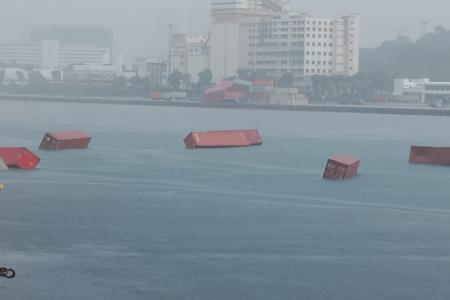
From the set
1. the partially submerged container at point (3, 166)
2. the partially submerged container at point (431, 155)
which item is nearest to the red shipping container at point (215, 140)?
the partially submerged container at point (431, 155)

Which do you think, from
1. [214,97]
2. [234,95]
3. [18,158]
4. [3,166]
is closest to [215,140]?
[18,158]

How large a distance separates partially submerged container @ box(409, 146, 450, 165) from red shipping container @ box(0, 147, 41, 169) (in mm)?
24151

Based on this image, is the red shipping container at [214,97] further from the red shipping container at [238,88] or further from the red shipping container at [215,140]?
the red shipping container at [215,140]

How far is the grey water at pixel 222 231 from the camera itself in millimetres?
17938

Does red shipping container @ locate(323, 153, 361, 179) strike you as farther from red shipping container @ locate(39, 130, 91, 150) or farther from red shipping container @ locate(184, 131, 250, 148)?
red shipping container @ locate(39, 130, 91, 150)

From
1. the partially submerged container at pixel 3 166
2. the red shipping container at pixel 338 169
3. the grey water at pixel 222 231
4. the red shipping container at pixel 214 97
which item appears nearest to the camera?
the grey water at pixel 222 231

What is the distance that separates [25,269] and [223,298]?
5.11m

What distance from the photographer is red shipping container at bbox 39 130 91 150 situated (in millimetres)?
57625

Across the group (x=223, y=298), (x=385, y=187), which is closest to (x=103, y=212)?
(x=223, y=298)

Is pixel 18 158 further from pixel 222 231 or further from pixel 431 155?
pixel 431 155

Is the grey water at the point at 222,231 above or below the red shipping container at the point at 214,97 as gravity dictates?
above

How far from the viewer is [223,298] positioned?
667 inches

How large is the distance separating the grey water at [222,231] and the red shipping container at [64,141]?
9.85 m

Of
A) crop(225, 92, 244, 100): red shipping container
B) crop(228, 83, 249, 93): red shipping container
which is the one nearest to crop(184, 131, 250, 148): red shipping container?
crop(225, 92, 244, 100): red shipping container
